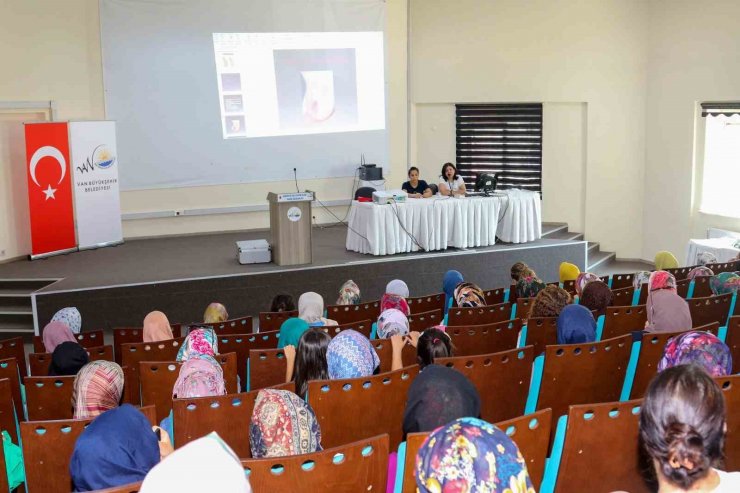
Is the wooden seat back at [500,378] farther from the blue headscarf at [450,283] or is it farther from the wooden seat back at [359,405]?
the blue headscarf at [450,283]

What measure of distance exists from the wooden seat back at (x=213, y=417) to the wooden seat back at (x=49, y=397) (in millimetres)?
1099

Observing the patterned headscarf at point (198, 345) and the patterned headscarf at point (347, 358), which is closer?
the patterned headscarf at point (347, 358)

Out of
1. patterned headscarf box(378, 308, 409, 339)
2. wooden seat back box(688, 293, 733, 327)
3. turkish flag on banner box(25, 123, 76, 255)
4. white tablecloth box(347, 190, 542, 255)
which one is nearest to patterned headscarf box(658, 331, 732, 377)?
patterned headscarf box(378, 308, 409, 339)

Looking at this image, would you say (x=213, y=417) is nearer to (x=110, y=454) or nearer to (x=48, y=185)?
(x=110, y=454)

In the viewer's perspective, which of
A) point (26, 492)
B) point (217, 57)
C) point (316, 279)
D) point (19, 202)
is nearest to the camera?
point (26, 492)

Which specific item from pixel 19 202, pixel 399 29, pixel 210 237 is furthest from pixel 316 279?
pixel 399 29

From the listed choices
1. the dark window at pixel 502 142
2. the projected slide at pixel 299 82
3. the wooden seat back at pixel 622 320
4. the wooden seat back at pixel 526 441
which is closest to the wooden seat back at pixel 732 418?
the wooden seat back at pixel 526 441

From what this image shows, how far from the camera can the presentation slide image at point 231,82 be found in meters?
12.4

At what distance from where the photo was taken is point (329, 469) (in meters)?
2.61

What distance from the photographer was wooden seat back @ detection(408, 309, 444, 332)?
5.88m

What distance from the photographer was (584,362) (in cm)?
420

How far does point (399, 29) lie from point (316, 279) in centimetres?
521

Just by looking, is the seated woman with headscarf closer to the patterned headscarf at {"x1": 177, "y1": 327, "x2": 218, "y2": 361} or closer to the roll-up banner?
the patterned headscarf at {"x1": 177, "y1": 327, "x2": 218, "y2": 361}

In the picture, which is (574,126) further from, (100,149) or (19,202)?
(19,202)
